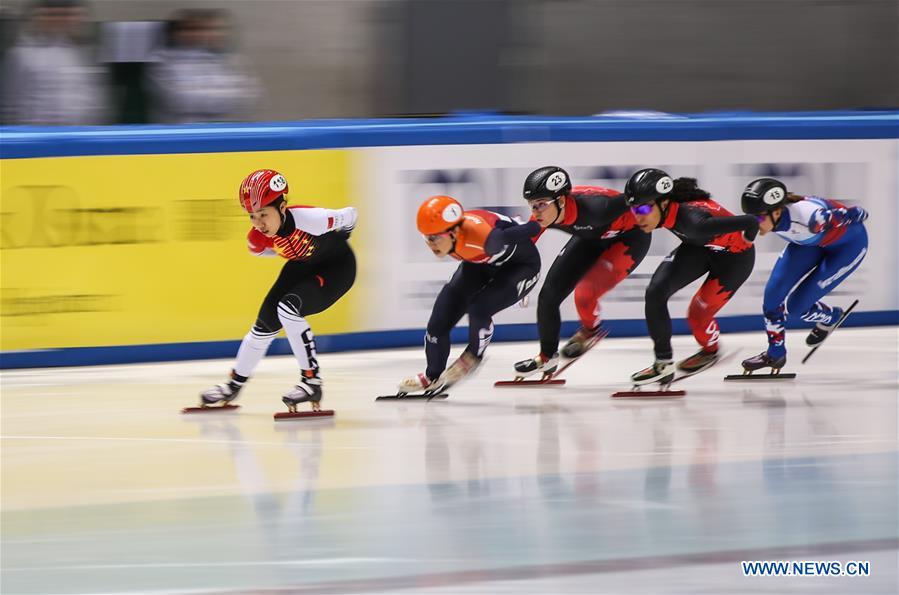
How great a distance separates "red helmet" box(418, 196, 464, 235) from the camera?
6.54 m

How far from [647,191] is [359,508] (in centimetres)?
289

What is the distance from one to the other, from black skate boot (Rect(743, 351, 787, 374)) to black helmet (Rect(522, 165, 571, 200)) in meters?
1.64

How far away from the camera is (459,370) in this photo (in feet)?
22.8

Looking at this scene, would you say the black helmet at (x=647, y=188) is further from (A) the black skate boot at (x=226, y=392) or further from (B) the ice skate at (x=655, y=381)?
(A) the black skate boot at (x=226, y=392)

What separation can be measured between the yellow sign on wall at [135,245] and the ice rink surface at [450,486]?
1.63ft

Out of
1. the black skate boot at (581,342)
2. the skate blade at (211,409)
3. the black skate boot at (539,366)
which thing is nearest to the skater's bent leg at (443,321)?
the black skate boot at (539,366)

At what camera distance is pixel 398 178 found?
8.54 metres

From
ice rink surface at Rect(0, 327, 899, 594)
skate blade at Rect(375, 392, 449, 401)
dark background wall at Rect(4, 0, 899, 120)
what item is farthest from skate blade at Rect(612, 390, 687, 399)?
dark background wall at Rect(4, 0, 899, 120)

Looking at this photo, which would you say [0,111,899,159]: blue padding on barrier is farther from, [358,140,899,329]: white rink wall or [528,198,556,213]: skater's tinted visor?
[528,198,556,213]: skater's tinted visor

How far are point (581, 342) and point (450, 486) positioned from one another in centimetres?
273

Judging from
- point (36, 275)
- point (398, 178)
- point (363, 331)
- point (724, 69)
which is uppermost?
point (724, 69)

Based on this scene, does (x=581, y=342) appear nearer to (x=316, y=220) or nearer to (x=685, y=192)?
(x=685, y=192)

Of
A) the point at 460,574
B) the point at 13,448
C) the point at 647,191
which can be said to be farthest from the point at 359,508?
the point at 647,191

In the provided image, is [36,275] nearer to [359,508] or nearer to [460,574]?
[359,508]
